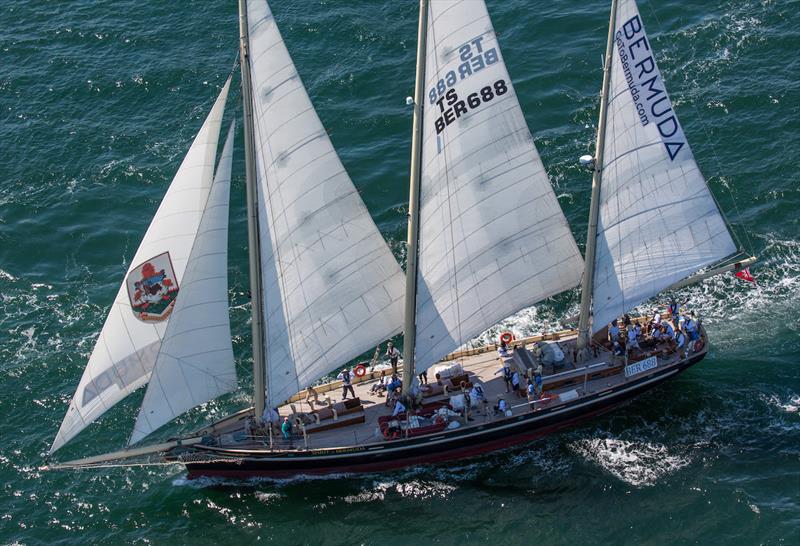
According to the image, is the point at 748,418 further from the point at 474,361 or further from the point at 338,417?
the point at 338,417

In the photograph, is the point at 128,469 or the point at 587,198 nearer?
the point at 128,469

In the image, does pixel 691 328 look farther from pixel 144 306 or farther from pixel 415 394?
pixel 144 306

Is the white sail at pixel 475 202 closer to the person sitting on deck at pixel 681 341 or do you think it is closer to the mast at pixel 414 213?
the mast at pixel 414 213

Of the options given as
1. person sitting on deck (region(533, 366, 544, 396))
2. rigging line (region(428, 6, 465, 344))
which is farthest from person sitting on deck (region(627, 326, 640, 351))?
rigging line (region(428, 6, 465, 344))

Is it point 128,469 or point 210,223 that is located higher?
point 210,223

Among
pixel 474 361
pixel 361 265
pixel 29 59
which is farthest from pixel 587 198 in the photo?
pixel 29 59

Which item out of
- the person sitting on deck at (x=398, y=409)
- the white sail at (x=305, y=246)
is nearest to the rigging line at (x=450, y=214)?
the white sail at (x=305, y=246)

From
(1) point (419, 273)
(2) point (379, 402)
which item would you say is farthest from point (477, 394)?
(1) point (419, 273)
